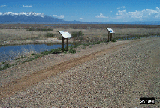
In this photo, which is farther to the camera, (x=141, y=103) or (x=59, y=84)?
(x=59, y=84)

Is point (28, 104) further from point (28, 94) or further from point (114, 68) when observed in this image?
point (114, 68)

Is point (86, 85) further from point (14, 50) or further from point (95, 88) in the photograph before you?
point (14, 50)

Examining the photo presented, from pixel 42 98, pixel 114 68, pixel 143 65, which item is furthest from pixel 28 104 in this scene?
pixel 143 65

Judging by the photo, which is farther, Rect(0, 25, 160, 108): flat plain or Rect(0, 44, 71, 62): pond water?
Rect(0, 44, 71, 62): pond water

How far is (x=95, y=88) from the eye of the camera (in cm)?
599

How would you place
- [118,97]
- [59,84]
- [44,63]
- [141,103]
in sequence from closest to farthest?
[141,103] < [118,97] < [59,84] < [44,63]

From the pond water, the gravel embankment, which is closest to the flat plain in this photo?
the gravel embankment

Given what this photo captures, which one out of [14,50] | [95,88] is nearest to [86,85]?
[95,88]

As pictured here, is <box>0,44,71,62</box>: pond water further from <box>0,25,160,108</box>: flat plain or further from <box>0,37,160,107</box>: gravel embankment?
<box>0,37,160,107</box>: gravel embankment

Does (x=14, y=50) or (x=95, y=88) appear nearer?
(x=95, y=88)

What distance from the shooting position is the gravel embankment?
5148mm

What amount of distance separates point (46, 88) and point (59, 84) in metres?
0.56

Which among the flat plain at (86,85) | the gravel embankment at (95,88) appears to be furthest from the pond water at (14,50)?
the gravel embankment at (95,88)

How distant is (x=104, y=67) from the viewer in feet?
27.2
